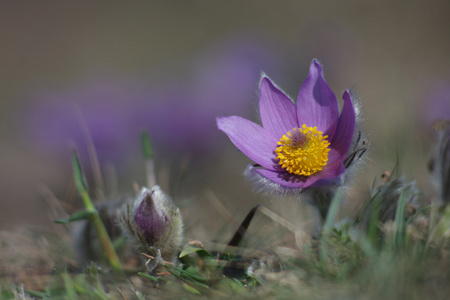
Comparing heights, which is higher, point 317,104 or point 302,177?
point 317,104

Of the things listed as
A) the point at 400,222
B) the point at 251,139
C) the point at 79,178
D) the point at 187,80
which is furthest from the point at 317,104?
the point at 187,80

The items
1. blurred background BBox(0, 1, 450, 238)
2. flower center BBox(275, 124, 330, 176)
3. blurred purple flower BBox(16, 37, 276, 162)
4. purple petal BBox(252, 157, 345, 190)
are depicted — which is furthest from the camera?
blurred purple flower BBox(16, 37, 276, 162)

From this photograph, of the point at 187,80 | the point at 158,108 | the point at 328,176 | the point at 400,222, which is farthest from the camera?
the point at 187,80

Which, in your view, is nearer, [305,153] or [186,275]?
[186,275]

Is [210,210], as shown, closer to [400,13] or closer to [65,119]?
[65,119]

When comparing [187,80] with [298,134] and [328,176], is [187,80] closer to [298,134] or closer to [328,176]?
[298,134]

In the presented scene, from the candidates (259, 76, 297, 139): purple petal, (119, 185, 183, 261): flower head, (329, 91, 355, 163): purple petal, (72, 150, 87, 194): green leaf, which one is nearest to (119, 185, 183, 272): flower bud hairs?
(119, 185, 183, 261): flower head

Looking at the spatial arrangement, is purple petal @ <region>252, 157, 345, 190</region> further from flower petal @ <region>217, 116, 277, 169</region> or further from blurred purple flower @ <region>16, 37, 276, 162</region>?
blurred purple flower @ <region>16, 37, 276, 162</region>
